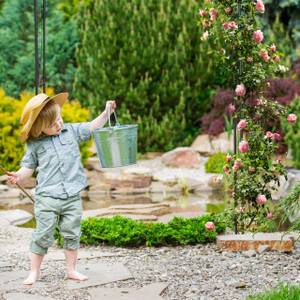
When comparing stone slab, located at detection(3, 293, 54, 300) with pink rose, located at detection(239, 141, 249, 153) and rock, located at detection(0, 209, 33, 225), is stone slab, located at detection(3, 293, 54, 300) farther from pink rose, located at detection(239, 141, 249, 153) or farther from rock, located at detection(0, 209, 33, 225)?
rock, located at detection(0, 209, 33, 225)

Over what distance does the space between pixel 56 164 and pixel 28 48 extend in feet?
35.5

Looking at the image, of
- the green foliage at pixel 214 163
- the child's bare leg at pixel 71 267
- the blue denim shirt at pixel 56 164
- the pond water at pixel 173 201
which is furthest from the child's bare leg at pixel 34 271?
the green foliage at pixel 214 163

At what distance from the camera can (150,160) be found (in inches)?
564

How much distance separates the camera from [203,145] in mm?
14227

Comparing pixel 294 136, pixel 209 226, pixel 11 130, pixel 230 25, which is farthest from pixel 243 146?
pixel 11 130

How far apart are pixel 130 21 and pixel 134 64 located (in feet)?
2.44

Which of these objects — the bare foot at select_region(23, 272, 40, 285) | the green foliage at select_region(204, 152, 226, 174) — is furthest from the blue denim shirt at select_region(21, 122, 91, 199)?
the green foliage at select_region(204, 152, 226, 174)

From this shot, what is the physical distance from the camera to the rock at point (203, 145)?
45.9 ft

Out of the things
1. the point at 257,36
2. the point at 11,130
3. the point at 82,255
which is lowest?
the point at 82,255

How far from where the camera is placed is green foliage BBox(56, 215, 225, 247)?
6.53 metres

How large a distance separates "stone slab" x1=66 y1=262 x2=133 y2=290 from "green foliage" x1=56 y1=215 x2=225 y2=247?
2.49 ft

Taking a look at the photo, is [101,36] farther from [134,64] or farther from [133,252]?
[133,252]

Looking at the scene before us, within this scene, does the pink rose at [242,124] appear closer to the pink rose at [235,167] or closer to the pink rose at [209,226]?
the pink rose at [235,167]

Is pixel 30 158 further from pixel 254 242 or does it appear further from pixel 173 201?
pixel 173 201
